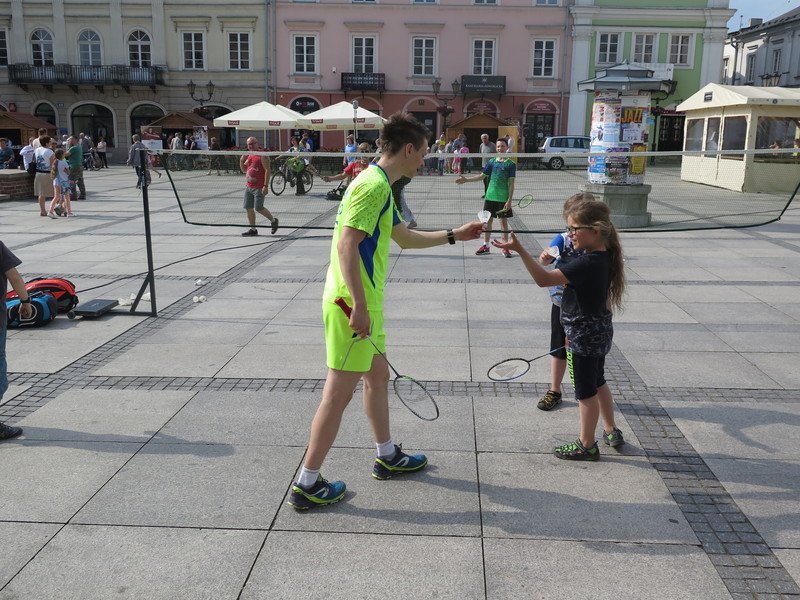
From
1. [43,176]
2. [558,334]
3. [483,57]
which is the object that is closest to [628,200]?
[558,334]

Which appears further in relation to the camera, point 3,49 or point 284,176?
point 3,49

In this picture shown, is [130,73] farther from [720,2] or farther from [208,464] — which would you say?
[208,464]

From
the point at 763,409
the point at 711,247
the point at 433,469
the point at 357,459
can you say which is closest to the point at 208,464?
the point at 357,459

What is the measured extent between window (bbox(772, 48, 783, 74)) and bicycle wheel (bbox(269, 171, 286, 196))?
47.9 m

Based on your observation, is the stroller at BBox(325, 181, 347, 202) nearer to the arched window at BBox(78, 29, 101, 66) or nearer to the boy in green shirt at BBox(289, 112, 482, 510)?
the boy in green shirt at BBox(289, 112, 482, 510)

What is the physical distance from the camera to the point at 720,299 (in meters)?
8.80

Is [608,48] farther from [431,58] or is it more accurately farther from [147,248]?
[147,248]

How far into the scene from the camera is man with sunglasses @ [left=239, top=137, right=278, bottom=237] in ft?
41.5

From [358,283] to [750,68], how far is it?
61861 mm

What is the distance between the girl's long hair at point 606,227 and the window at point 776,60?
2167 inches

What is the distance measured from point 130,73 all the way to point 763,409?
43391 mm

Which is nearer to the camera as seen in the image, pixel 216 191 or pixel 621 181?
→ pixel 216 191

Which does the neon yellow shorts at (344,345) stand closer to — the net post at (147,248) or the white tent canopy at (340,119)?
the net post at (147,248)

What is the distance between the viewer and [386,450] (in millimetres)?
4242
